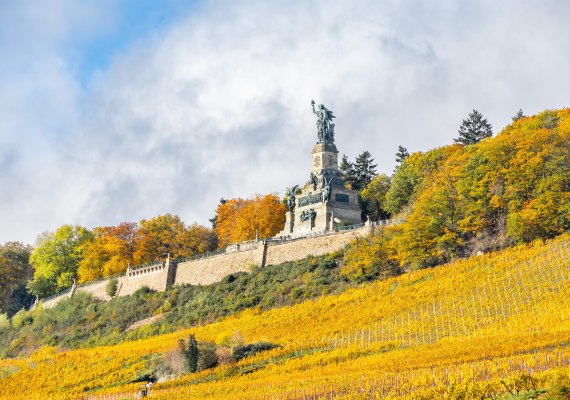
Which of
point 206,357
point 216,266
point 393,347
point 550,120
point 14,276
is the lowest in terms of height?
point 206,357

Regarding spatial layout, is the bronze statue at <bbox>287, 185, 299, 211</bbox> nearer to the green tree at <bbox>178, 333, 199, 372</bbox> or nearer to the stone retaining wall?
the stone retaining wall

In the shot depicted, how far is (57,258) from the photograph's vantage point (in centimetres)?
10294

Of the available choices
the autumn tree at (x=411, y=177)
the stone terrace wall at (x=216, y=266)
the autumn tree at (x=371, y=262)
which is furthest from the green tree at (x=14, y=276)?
the autumn tree at (x=371, y=262)

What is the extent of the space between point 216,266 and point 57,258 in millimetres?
29190

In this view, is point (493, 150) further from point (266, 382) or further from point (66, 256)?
point (66, 256)

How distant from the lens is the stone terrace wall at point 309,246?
237 ft

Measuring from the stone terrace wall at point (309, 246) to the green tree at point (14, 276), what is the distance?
41971mm

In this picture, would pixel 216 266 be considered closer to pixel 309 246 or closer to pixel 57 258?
pixel 309 246

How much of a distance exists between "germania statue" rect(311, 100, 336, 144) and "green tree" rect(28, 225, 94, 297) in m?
33.8

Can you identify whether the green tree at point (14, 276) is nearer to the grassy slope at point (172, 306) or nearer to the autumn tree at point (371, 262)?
the grassy slope at point (172, 306)

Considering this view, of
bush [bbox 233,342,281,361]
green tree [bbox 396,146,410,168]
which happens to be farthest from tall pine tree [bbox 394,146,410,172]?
bush [bbox 233,342,281,361]

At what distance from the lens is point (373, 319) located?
56.1 meters

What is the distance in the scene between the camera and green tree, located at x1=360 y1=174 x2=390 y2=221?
8962cm

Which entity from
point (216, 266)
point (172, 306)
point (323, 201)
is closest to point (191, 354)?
point (172, 306)
